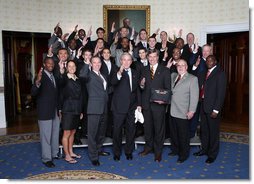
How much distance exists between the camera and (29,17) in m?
7.87

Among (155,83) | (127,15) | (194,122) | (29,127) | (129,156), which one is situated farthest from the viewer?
(127,15)

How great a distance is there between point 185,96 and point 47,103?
218cm

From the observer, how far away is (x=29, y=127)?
779 cm

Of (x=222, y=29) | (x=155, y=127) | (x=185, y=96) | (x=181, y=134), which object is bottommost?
(x=181, y=134)

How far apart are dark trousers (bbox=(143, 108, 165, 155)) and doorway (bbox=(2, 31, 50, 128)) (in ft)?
15.8

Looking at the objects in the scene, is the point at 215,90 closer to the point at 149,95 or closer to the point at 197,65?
the point at 197,65

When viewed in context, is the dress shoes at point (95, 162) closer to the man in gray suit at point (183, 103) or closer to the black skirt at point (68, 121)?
the black skirt at point (68, 121)

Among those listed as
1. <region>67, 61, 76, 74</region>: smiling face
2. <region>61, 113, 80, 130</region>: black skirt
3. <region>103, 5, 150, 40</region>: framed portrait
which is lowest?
<region>61, 113, 80, 130</region>: black skirt

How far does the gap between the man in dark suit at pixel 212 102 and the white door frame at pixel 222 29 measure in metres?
3.28

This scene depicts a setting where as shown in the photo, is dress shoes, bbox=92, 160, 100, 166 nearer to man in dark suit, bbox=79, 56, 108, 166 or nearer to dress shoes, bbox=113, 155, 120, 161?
man in dark suit, bbox=79, 56, 108, 166

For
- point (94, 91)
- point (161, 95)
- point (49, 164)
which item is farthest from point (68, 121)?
point (161, 95)

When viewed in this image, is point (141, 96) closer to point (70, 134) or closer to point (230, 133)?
point (70, 134)

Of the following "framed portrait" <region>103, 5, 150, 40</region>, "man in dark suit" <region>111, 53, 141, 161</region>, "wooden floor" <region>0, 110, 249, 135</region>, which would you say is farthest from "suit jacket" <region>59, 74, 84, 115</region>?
"framed portrait" <region>103, 5, 150, 40</region>

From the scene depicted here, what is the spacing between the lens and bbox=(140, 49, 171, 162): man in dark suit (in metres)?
4.95
